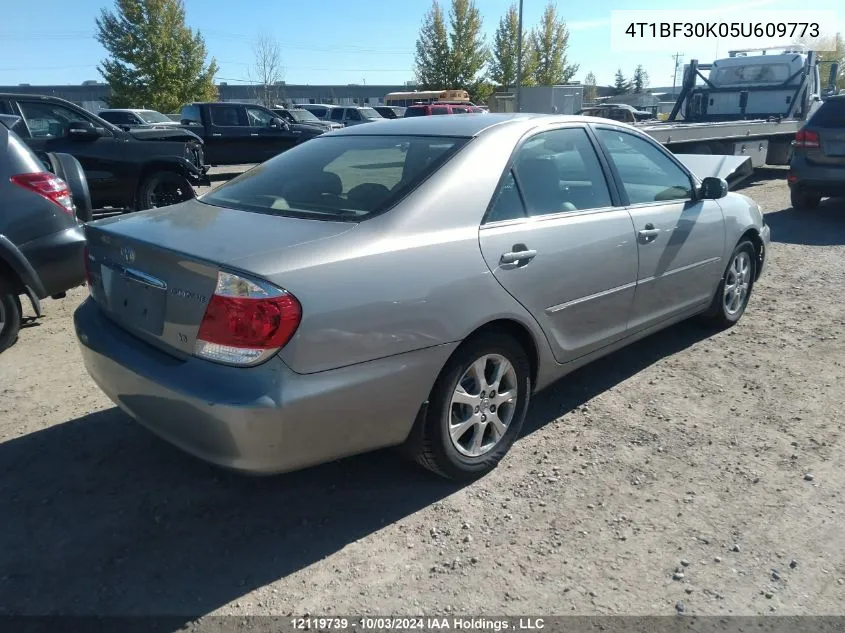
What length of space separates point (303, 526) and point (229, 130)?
15713 millimetres

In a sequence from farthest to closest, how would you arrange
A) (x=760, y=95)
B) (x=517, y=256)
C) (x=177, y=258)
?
(x=760, y=95) < (x=517, y=256) < (x=177, y=258)

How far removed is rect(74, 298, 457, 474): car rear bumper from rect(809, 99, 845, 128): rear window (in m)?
9.23

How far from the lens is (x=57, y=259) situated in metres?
4.92

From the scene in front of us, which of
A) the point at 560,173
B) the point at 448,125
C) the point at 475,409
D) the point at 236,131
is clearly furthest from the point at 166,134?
the point at 475,409

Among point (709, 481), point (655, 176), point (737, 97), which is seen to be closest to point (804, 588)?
point (709, 481)

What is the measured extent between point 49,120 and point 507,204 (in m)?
7.97

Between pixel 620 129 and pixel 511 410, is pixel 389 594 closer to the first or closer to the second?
pixel 511 410

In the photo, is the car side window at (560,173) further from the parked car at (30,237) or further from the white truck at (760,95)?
the white truck at (760,95)

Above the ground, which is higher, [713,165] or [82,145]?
[82,145]

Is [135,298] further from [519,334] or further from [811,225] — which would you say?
[811,225]

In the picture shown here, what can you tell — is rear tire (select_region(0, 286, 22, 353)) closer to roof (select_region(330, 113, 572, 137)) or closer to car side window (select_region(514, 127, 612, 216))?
roof (select_region(330, 113, 572, 137))

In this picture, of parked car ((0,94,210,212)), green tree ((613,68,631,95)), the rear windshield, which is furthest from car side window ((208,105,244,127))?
green tree ((613,68,631,95))

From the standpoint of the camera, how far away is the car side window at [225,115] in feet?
56.0

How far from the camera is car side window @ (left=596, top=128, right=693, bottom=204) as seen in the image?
4.12m
